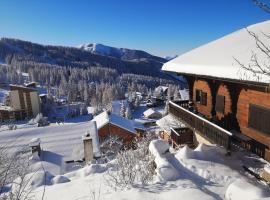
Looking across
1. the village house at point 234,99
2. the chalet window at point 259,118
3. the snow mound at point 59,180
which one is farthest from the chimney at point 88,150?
the chalet window at point 259,118

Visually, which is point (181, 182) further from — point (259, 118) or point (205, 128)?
point (205, 128)

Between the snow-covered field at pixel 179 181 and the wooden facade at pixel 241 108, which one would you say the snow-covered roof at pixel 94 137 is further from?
the snow-covered field at pixel 179 181

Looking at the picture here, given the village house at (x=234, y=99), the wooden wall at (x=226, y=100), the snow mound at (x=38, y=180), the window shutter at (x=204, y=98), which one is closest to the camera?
the snow mound at (x=38, y=180)

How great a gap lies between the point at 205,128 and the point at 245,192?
20.0ft

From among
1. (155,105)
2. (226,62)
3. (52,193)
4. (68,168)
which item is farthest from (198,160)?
(155,105)

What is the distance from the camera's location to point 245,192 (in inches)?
235

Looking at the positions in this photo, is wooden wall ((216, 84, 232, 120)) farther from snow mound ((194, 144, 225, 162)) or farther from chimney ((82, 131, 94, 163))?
chimney ((82, 131, 94, 163))

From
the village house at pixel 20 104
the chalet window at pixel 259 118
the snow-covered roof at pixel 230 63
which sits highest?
the snow-covered roof at pixel 230 63

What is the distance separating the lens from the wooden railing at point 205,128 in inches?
402

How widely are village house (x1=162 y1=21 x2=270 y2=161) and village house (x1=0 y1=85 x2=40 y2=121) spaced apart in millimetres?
57488

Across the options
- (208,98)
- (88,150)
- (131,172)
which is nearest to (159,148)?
(131,172)

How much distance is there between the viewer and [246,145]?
35.6ft

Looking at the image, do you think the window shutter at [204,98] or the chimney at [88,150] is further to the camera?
the chimney at [88,150]

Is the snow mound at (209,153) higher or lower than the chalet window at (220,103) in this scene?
lower
